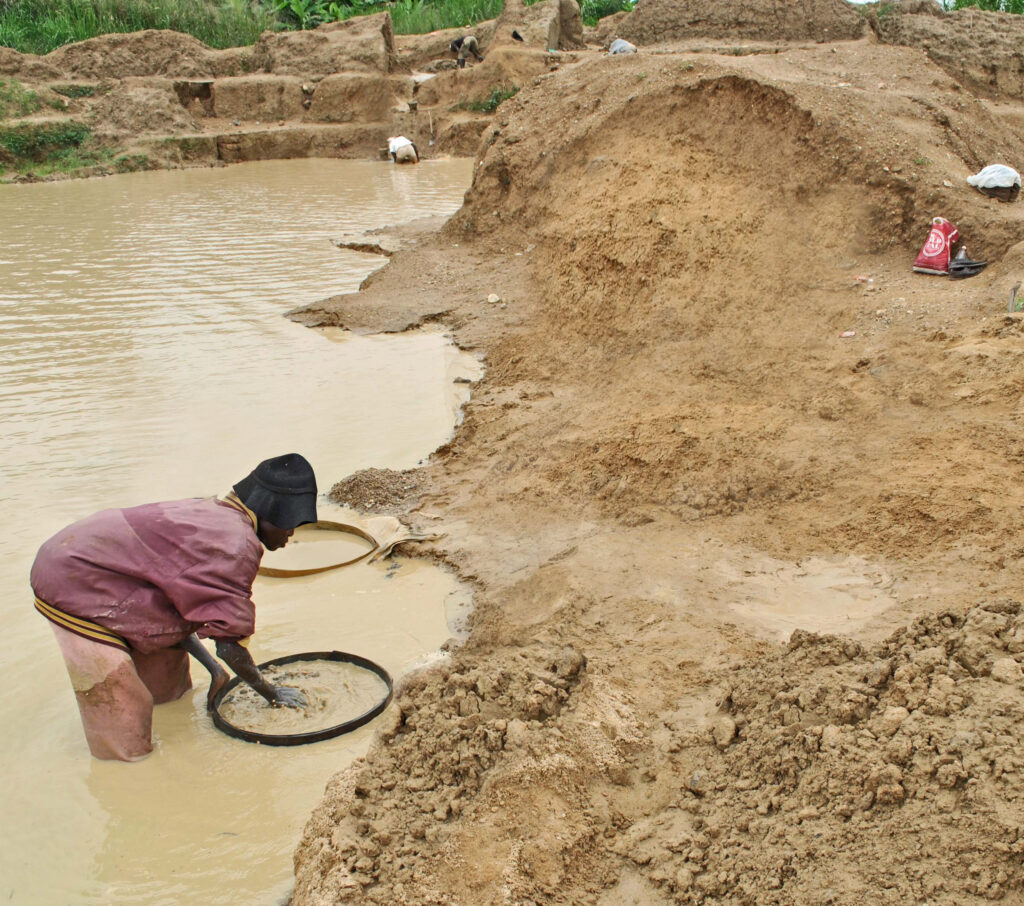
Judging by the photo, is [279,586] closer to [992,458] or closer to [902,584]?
[902,584]

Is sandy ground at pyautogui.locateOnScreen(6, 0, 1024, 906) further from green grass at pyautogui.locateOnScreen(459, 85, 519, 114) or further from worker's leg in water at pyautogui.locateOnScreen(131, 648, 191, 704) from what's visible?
green grass at pyautogui.locateOnScreen(459, 85, 519, 114)

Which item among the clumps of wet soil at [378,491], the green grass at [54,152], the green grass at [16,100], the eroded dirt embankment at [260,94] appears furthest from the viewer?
the eroded dirt embankment at [260,94]

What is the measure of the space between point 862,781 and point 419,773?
49.6 inches

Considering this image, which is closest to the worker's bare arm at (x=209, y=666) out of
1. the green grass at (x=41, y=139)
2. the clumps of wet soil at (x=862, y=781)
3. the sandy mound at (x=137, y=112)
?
the clumps of wet soil at (x=862, y=781)

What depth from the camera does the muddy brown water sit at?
304cm

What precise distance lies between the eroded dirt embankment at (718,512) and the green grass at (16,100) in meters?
14.0

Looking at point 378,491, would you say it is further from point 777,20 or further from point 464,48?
point 464,48

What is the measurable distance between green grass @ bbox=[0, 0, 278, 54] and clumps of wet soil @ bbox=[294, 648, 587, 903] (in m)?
25.8

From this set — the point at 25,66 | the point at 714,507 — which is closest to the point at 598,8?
the point at 25,66

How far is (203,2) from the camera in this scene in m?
25.6

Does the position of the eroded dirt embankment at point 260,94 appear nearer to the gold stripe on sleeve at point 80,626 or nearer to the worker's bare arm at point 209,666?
the worker's bare arm at point 209,666

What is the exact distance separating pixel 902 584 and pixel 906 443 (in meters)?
1.21

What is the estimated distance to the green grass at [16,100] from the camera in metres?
19.2

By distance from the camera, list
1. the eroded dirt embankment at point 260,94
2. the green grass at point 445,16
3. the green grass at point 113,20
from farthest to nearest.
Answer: the green grass at point 445,16 → the green grass at point 113,20 → the eroded dirt embankment at point 260,94
